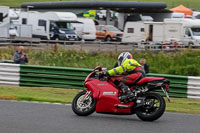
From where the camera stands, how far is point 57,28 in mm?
38062

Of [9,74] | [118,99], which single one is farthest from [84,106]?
[9,74]

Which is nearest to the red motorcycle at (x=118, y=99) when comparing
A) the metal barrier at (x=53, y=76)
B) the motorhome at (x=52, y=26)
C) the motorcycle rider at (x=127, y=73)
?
the motorcycle rider at (x=127, y=73)

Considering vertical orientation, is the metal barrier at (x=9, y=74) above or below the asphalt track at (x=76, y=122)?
above

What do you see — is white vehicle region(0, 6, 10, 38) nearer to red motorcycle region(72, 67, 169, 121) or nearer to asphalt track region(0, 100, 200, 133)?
asphalt track region(0, 100, 200, 133)

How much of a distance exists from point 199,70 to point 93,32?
77.8 feet

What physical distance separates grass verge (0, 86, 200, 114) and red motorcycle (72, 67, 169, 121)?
2016 millimetres

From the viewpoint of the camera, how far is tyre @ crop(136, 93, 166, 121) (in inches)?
350

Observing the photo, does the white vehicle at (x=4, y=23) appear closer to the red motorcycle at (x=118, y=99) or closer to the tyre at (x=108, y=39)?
the tyre at (x=108, y=39)

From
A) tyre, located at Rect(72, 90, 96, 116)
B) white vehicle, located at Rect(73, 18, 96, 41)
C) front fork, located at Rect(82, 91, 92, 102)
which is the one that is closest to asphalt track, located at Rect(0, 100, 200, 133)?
tyre, located at Rect(72, 90, 96, 116)

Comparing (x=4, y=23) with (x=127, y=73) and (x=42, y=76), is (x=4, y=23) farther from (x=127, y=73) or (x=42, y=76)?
(x=127, y=73)

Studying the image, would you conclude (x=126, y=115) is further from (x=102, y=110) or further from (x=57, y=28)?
(x=57, y=28)

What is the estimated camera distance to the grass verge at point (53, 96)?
11719 millimetres

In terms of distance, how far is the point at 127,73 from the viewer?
9.45m

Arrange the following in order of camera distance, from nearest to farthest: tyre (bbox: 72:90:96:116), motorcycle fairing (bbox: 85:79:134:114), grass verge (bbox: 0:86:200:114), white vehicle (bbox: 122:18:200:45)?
motorcycle fairing (bbox: 85:79:134:114) < tyre (bbox: 72:90:96:116) < grass verge (bbox: 0:86:200:114) < white vehicle (bbox: 122:18:200:45)
